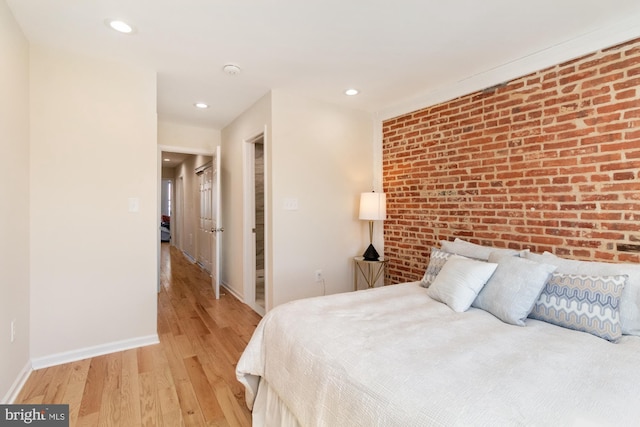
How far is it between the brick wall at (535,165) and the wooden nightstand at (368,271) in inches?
10.4

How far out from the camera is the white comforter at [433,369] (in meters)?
0.93

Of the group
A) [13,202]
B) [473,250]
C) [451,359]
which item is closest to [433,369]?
[451,359]

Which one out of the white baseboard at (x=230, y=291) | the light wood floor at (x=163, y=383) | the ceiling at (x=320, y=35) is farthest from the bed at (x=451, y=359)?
the white baseboard at (x=230, y=291)

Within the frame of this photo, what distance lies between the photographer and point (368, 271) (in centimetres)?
366

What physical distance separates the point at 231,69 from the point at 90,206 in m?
1.57

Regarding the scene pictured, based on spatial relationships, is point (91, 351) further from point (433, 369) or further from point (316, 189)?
point (433, 369)

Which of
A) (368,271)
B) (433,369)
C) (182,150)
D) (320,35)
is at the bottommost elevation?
(368,271)

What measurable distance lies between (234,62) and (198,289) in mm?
3186

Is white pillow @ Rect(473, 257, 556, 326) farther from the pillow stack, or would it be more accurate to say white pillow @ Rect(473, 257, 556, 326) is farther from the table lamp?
the table lamp

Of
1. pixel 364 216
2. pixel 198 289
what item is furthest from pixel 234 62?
pixel 198 289

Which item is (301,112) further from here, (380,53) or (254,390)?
(254,390)

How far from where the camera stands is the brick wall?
196 centimetres

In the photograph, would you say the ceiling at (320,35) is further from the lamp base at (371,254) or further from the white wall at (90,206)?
the lamp base at (371,254)

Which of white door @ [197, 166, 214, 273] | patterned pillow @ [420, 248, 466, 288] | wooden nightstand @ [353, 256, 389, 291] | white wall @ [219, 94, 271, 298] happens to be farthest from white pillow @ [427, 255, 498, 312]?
white door @ [197, 166, 214, 273]
